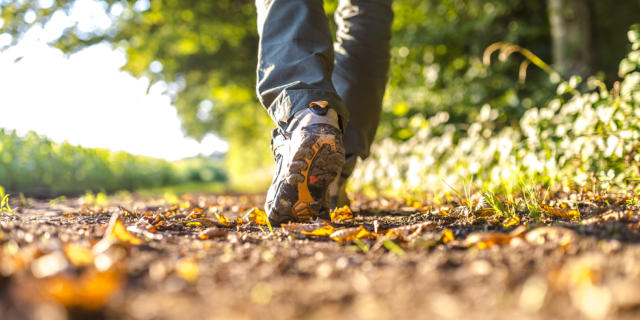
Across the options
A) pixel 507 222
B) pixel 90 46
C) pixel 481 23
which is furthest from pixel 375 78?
pixel 90 46

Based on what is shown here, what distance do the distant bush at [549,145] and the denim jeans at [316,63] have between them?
613 millimetres

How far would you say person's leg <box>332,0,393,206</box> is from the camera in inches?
82.6

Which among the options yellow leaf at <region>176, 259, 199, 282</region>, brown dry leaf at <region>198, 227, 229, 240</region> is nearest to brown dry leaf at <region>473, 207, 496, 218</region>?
brown dry leaf at <region>198, 227, 229, 240</region>

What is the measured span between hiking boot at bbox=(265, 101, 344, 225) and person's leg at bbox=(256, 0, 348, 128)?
0.05 m

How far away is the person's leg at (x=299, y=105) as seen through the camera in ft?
4.89

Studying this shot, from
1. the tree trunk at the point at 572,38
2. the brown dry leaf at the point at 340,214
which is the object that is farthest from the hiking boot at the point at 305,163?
the tree trunk at the point at 572,38

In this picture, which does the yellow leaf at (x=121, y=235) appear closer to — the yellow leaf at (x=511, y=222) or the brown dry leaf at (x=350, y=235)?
the brown dry leaf at (x=350, y=235)

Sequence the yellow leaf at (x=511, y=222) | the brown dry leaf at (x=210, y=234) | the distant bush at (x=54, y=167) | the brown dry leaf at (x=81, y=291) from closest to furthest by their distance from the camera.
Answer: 1. the brown dry leaf at (x=81, y=291)
2. the brown dry leaf at (x=210, y=234)
3. the yellow leaf at (x=511, y=222)
4. the distant bush at (x=54, y=167)

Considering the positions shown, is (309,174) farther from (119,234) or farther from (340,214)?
(119,234)

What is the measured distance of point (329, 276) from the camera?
2.72ft

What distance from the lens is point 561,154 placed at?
2.50m

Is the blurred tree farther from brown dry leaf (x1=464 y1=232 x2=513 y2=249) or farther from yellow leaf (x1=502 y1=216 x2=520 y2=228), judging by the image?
brown dry leaf (x1=464 y1=232 x2=513 y2=249)

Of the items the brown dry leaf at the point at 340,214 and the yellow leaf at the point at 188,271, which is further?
the brown dry leaf at the point at 340,214

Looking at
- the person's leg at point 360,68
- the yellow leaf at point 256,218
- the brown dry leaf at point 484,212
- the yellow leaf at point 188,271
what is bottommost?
the brown dry leaf at point 484,212
